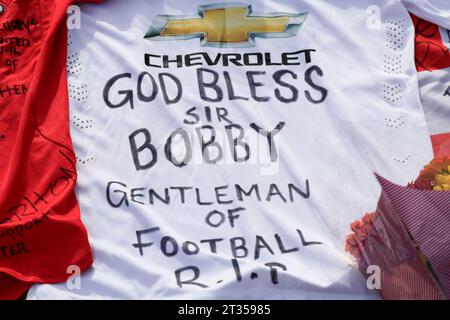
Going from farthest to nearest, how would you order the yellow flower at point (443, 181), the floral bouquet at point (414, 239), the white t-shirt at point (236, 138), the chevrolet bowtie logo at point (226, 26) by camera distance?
the chevrolet bowtie logo at point (226, 26), the white t-shirt at point (236, 138), the yellow flower at point (443, 181), the floral bouquet at point (414, 239)

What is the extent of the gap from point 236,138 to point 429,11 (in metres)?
0.73

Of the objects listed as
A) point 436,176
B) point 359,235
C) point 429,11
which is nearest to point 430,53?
point 429,11

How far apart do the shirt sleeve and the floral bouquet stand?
631 mm

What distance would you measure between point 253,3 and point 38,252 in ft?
3.15

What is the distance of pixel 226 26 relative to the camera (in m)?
2.06

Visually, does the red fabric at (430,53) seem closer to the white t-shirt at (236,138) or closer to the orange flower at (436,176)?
the white t-shirt at (236,138)

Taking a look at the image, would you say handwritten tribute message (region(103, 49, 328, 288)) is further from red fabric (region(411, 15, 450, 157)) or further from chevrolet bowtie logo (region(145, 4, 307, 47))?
red fabric (region(411, 15, 450, 157))

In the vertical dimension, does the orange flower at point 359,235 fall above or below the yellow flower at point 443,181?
below

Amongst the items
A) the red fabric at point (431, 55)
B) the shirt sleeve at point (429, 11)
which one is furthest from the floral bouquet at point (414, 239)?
the shirt sleeve at point (429, 11)

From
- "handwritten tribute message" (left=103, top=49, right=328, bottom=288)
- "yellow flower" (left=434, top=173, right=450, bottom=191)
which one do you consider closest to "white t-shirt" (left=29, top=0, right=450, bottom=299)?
"handwritten tribute message" (left=103, top=49, right=328, bottom=288)

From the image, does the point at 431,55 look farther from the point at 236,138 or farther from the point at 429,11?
the point at 236,138

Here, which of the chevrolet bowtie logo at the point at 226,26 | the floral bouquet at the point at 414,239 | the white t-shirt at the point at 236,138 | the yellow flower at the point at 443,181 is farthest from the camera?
the chevrolet bowtie logo at the point at 226,26

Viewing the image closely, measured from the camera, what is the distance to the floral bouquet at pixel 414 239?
146 cm

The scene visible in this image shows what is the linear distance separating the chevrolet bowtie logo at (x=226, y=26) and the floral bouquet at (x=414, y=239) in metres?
0.67
